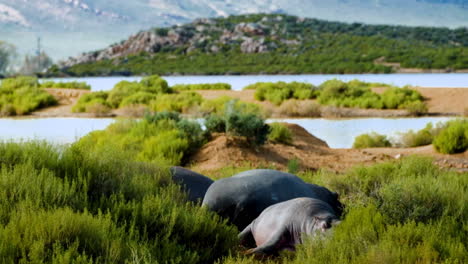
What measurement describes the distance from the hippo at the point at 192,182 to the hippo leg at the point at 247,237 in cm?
143

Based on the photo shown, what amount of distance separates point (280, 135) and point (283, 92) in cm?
1774

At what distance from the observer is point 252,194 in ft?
24.4

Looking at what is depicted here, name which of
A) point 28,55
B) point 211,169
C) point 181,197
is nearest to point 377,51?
point 28,55

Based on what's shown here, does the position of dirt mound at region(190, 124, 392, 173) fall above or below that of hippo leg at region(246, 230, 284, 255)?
below

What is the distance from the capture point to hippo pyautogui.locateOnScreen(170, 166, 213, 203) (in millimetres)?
8219

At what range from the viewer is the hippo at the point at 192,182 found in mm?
8219

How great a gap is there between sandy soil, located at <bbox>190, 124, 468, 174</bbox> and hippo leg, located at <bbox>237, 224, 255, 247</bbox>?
534 cm

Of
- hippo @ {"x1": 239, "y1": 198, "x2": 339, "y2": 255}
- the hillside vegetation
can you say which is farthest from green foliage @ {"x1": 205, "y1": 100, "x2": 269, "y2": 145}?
the hillside vegetation

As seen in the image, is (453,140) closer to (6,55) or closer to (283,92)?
(283,92)

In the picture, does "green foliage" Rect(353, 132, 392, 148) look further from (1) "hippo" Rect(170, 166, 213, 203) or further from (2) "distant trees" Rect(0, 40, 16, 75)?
(2) "distant trees" Rect(0, 40, 16, 75)

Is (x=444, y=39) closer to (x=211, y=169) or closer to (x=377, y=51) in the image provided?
(x=377, y=51)

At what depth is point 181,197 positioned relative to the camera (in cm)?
736

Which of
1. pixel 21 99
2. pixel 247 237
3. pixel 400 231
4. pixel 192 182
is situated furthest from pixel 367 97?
pixel 400 231

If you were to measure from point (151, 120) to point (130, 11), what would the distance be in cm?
16397
